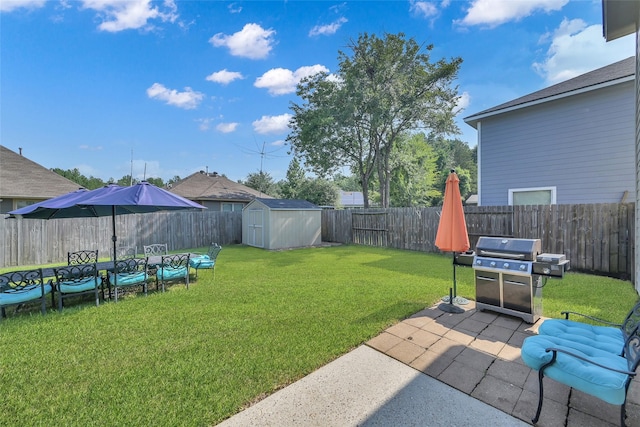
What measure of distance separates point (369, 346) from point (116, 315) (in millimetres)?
3883

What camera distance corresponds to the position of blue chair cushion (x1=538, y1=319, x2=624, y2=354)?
2.22 meters

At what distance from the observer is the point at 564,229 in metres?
6.98

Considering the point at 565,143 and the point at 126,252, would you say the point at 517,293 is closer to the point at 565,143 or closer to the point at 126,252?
the point at 565,143

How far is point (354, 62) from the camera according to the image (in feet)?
50.1

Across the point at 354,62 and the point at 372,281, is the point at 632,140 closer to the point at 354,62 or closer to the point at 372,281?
the point at 372,281

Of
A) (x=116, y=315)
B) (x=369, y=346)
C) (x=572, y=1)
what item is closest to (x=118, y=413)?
(x=369, y=346)

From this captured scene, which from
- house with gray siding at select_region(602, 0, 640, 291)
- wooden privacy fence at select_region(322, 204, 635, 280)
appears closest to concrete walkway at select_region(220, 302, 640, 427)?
house with gray siding at select_region(602, 0, 640, 291)

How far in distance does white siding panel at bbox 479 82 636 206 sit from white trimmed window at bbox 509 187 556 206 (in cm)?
14

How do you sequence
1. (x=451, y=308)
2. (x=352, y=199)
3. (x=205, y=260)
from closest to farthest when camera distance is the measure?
(x=451, y=308) → (x=205, y=260) → (x=352, y=199)

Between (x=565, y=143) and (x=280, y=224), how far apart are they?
10.4 meters

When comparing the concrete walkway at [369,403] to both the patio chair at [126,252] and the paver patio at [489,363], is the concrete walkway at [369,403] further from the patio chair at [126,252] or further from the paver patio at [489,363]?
the patio chair at [126,252]

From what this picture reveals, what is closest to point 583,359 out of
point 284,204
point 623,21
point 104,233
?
point 623,21

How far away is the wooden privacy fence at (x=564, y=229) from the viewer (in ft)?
20.1

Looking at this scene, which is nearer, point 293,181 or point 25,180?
point 25,180
